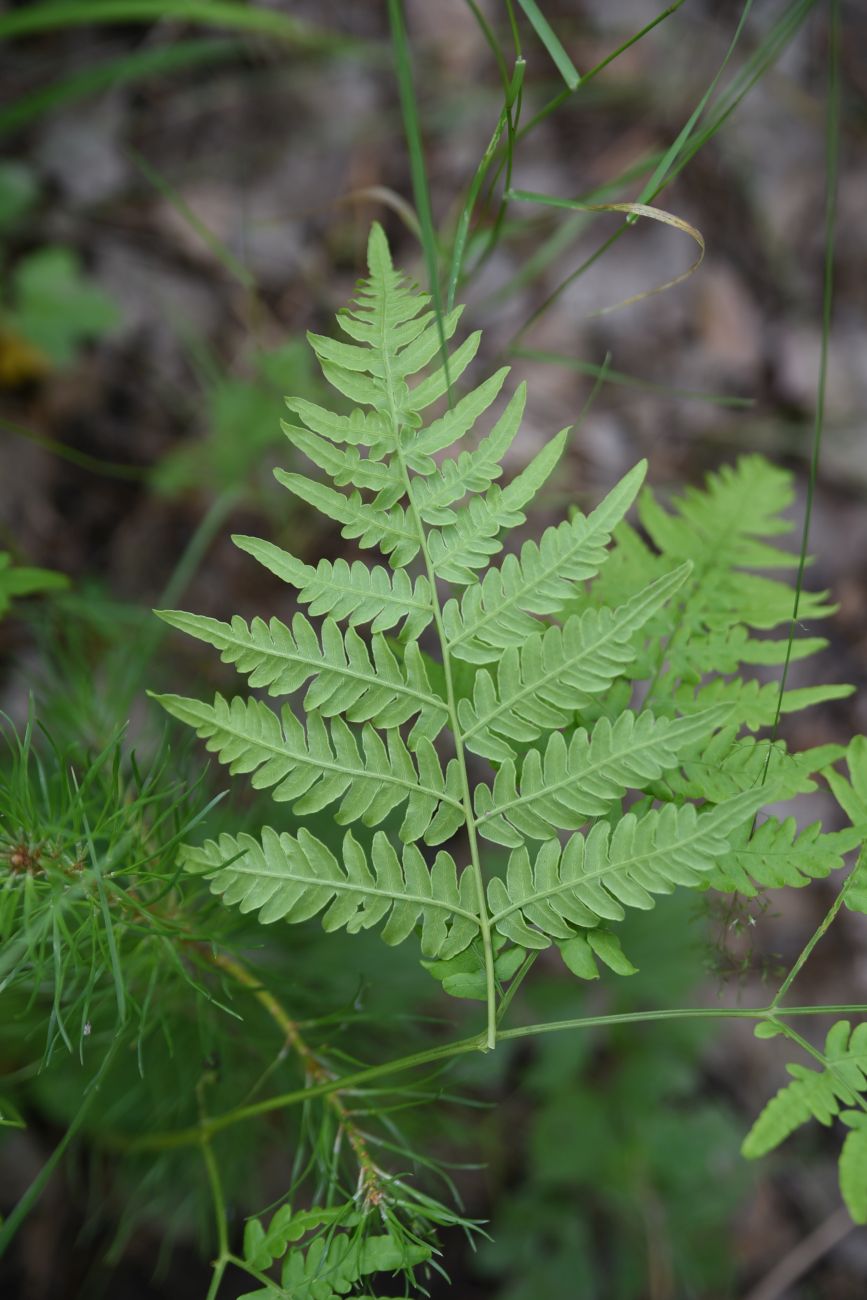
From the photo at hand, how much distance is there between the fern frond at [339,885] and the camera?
1.05 metres

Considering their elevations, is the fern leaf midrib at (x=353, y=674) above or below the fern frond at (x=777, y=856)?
above

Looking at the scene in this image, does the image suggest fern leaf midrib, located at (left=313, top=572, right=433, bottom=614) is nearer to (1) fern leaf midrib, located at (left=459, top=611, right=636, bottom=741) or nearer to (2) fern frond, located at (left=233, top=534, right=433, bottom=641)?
(2) fern frond, located at (left=233, top=534, right=433, bottom=641)

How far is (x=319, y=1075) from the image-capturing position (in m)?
1.29

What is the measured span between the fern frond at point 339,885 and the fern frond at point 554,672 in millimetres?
164

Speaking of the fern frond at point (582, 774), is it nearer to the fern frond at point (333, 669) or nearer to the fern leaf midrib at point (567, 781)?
the fern leaf midrib at point (567, 781)

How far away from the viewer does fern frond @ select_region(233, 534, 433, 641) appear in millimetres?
1084

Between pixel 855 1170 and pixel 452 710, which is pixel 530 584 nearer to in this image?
pixel 452 710

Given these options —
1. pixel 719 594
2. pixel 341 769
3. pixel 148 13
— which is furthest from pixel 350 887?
pixel 148 13

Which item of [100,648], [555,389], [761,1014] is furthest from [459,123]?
[761,1014]

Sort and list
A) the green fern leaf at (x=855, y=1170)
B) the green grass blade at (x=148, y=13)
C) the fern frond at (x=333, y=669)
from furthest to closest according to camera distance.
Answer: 1. the green grass blade at (x=148, y=13)
2. the fern frond at (x=333, y=669)
3. the green fern leaf at (x=855, y=1170)

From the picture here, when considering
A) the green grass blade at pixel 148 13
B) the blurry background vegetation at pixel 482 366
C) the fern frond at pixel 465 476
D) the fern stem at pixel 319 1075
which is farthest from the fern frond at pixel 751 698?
the green grass blade at pixel 148 13

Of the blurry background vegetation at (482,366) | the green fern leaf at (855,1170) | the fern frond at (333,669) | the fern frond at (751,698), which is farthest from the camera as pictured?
the blurry background vegetation at (482,366)

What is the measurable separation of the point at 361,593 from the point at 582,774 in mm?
337

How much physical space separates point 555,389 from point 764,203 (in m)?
1.04
